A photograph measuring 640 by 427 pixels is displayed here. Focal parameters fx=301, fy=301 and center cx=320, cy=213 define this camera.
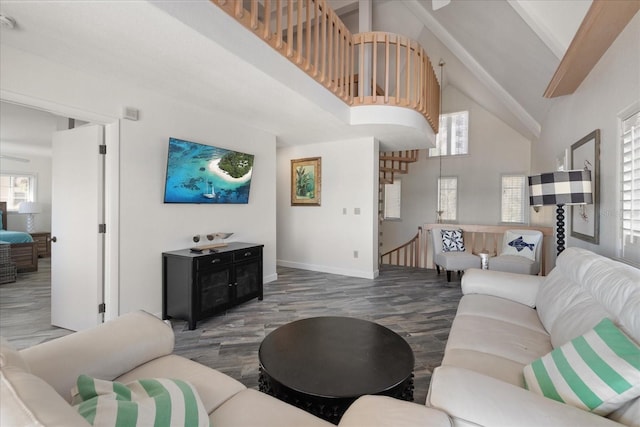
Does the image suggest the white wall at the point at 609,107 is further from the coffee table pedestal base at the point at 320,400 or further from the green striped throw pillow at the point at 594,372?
the coffee table pedestal base at the point at 320,400

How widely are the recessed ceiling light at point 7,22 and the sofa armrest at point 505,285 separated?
3.67 m

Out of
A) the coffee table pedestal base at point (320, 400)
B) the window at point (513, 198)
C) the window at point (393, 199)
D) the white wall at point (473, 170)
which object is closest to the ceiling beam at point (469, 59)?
the white wall at point (473, 170)

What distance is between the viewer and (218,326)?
2.99 metres

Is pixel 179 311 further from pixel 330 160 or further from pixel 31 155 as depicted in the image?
pixel 31 155

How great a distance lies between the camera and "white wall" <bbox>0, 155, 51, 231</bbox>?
21.9 ft

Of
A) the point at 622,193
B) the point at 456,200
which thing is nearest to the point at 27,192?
the point at 622,193

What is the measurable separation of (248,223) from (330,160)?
187 centimetres

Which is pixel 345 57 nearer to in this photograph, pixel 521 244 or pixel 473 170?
pixel 521 244

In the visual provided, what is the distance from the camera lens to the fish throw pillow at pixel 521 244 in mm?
4363

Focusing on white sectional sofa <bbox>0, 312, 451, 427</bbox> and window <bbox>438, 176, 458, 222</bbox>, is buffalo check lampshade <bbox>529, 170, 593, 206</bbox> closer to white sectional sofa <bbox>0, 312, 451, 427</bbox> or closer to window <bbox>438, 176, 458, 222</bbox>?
white sectional sofa <bbox>0, 312, 451, 427</bbox>

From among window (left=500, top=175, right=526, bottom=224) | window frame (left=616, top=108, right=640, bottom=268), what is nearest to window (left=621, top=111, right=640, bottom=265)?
window frame (left=616, top=108, right=640, bottom=268)

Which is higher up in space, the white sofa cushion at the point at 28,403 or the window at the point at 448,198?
the window at the point at 448,198

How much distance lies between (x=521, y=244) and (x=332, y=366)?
419 centimetres

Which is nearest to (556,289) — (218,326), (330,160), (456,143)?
(218,326)
